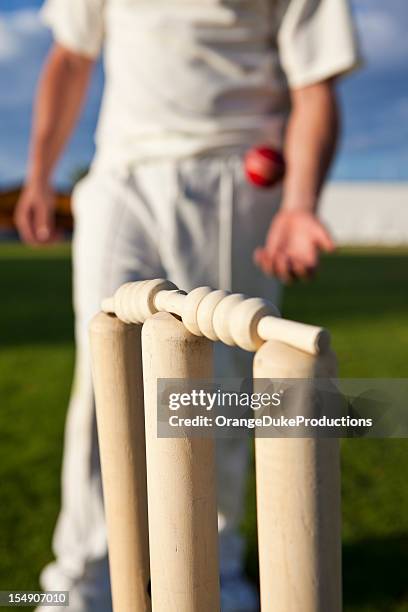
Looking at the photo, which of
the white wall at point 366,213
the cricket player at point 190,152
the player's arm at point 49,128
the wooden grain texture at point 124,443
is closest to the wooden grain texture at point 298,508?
the wooden grain texture at point 124,443

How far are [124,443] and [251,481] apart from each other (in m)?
2.11

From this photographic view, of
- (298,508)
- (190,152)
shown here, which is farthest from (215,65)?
(298,508)

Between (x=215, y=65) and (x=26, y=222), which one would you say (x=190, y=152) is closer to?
(x=215, y=65)

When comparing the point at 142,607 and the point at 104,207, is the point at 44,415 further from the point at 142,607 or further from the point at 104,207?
the point at 142,607

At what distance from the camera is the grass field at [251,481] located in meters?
2.14

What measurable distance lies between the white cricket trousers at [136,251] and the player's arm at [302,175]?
10cm

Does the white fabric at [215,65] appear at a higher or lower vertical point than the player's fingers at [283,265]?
higher

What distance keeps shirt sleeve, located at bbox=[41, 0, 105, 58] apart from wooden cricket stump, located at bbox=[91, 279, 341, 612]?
41.1 inches

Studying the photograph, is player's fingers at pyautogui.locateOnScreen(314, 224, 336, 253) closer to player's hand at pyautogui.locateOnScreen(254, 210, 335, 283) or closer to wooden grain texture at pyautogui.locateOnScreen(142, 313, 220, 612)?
player's hand at pyautogui.locateOnScreen(254, 210, 335, 283)

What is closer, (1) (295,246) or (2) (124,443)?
(2) (124,443)

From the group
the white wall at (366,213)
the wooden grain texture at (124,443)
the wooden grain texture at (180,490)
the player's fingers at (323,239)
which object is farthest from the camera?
the white wall at (366,213)

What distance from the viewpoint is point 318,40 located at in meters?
1.70

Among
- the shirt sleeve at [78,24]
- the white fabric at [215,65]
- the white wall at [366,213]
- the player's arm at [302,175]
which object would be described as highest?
the white wall at [366,213]

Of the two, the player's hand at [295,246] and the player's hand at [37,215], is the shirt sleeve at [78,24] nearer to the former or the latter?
the player's hand at [37,215]
